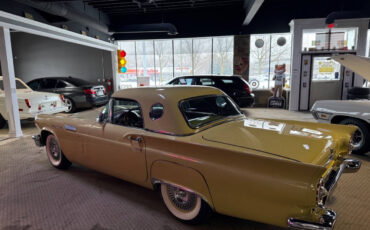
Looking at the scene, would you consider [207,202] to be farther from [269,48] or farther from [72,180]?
[269,48]

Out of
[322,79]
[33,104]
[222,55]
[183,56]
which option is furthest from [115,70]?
[322,79]

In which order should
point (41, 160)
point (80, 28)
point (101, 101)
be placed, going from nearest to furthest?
1. point (41, 160)
2. point (80, 28)
3. point (101, 101)

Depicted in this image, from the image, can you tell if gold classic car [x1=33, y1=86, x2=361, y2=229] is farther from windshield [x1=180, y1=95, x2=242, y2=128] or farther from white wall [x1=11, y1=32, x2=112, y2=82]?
white wall [x1=11, y1=32, x2=112, y2=82]

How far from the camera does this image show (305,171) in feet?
5.57

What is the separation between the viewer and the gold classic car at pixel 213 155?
177 cm

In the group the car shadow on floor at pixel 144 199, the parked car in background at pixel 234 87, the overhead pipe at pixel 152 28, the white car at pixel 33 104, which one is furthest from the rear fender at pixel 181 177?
the overhead pipe at pixel 152 28

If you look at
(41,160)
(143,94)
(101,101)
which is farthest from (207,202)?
(101,101)

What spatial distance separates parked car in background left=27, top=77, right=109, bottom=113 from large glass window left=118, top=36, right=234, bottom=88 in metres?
3.00

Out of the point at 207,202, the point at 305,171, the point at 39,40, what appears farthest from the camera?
the point at 39,40

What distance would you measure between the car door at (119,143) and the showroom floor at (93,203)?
353 millimetres

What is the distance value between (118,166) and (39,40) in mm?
13542

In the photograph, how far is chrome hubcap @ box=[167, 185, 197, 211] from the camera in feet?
8.05

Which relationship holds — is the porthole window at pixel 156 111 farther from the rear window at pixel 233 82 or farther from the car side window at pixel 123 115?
the rear window at pixel 233 82

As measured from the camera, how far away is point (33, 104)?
6.77 metres
